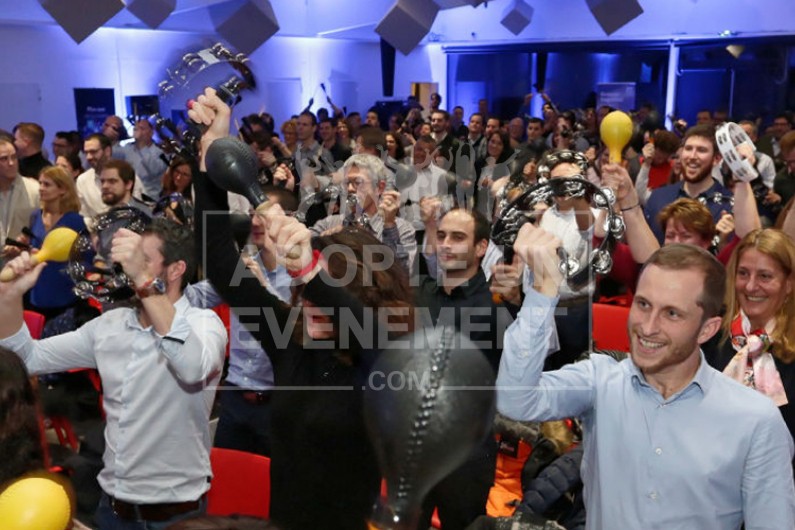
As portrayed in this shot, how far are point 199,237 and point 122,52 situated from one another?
10.2 m

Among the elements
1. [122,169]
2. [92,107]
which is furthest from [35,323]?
[92,107]

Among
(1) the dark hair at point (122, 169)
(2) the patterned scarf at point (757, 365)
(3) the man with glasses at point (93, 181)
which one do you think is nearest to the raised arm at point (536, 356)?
(2) the patterned scarf at point (757, 365)

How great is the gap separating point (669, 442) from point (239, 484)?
54.3 inches

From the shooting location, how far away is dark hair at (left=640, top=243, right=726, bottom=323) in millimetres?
1706

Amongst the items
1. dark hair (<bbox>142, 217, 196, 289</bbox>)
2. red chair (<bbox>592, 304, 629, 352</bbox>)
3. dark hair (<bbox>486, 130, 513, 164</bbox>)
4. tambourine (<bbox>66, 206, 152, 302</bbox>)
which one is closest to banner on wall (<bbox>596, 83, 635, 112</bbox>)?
dark hair (<bbox>486, 130, 513, 164</bbox>)

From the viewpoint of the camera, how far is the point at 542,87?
15.8 meters

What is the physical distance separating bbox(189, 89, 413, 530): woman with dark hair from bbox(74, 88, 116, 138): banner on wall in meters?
9.81

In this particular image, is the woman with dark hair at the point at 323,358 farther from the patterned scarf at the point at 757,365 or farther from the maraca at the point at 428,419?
the patterned scarf at the point at 757,365

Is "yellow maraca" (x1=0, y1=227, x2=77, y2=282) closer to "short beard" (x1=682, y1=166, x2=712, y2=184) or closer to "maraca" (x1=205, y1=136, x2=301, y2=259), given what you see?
"maraca" (x1=205, y1=136, x2=301, y2=259)

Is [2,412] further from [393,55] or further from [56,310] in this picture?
[393,55]

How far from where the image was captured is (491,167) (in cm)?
709

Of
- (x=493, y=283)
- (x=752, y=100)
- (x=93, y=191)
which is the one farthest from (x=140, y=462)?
(x=752, y=100)

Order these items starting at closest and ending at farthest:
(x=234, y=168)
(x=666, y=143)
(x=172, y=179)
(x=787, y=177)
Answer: (x=234, y=168) → (x=787, y=177) → (x=172, y=179) → (x=666, y=143)

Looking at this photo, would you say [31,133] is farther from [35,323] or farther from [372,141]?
[35,323]
